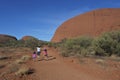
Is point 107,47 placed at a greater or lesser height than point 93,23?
lesser

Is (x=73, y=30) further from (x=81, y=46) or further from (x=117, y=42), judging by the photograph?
(x=117, y=42)

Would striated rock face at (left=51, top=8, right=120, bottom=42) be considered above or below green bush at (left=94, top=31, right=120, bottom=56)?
above

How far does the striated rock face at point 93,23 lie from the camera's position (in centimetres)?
5753

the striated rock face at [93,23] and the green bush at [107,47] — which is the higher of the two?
the striated rock face at [93,23]

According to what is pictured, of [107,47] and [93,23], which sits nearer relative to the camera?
[107,47]

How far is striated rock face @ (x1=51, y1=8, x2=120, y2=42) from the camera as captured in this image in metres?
57.5

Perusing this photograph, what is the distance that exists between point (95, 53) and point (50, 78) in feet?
38.5

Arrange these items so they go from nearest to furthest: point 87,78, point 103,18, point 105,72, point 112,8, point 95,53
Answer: point 87,78 → point 105,72 → point 95,53 → point 103,18 → point 112,8

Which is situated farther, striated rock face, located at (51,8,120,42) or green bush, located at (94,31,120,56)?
striated rock face, located at (51,8,120,42)

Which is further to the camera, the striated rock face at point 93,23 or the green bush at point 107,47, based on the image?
the striated rock face at point 93,23

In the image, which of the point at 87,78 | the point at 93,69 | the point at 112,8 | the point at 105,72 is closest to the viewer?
the point at 87,78

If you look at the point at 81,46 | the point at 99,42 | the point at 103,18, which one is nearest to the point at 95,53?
the point at 99,42

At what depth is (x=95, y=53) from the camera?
2059 cm

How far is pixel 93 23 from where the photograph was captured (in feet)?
204
